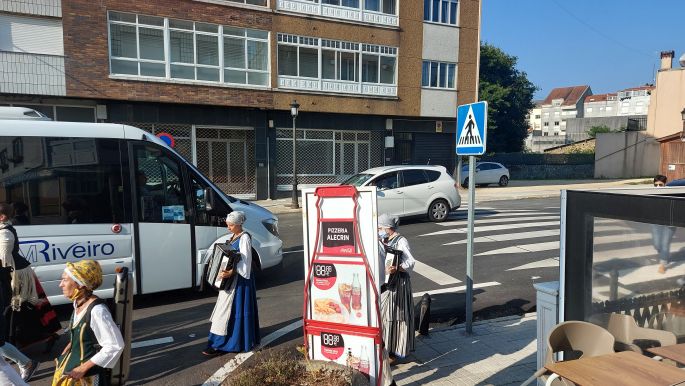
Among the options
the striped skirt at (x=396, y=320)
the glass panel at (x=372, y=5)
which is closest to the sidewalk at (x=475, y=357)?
the striped skirt at (x=396, y=320)

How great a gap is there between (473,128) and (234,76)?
16.8m

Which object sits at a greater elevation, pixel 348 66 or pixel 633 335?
pixel 348 66

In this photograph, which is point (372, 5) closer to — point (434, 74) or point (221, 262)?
point (434, 74)

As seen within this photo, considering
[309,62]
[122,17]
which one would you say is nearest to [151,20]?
[122,17]

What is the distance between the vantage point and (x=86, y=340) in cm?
292

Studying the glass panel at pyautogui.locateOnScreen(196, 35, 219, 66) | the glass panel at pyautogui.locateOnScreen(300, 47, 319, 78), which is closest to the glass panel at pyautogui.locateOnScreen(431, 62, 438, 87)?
the glass panel at pyautogui.locateOnScreen(300, 47, 319, 78)

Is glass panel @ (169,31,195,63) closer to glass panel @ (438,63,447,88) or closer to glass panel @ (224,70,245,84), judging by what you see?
glass panel @ (224,70,245,84)

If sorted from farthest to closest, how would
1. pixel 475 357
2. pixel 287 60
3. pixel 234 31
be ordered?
pixel 287 60, pixel 234 31, pixel 475 357

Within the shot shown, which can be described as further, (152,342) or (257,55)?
(257,55)

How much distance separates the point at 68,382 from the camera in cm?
288

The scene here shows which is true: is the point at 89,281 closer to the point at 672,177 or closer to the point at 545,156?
the point at 672,177

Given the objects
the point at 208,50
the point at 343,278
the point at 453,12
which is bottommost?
the point at 343,278

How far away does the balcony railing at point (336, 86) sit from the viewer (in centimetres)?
2106

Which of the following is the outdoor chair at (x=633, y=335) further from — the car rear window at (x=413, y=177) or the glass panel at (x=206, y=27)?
the glass panel at (x=206, y=27)
